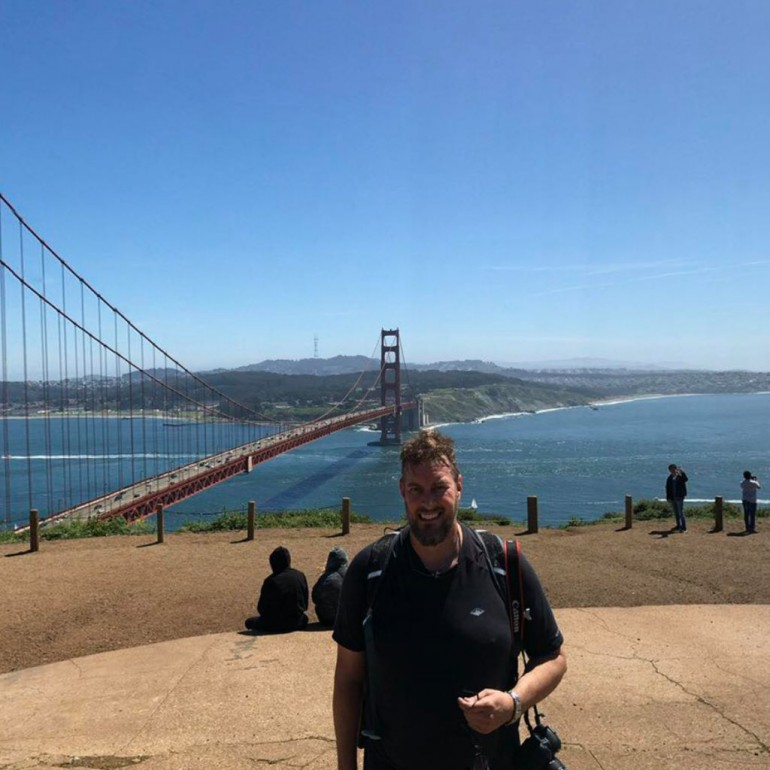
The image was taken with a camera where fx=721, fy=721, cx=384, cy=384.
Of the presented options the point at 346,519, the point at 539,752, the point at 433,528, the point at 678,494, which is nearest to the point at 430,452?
the point at 433,528

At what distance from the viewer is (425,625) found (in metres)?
2.00

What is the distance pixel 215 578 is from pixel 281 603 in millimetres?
2646

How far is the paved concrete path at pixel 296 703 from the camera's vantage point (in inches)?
153

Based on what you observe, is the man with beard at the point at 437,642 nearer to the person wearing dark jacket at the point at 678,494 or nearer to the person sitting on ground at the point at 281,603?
the person sitting on ground at the point at 281,603

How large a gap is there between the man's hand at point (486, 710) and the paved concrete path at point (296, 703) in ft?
6.90

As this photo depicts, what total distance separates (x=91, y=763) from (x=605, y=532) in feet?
30.2

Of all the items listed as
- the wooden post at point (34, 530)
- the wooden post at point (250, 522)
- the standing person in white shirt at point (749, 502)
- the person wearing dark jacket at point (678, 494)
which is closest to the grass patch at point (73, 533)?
the wooden post at point (34, 530)

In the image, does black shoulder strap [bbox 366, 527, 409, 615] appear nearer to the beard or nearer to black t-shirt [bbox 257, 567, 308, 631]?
the beard

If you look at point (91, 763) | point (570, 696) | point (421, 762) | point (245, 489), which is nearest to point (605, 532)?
point (570, 696)

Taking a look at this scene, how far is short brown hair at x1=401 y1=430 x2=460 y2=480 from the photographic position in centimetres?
212

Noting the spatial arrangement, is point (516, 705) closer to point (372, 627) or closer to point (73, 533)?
Answer: point (372, 627)

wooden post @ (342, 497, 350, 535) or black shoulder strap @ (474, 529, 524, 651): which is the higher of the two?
black shoulder strap @ (474, 529, 524, 651)

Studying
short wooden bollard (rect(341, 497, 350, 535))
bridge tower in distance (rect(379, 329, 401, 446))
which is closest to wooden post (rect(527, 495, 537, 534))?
short wooden bollard (rect(341, 497, 350, 535))

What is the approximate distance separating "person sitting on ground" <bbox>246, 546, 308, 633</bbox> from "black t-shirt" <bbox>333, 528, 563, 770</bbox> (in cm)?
423
